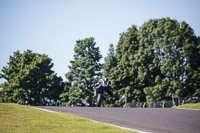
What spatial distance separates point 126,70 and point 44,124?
40791mm

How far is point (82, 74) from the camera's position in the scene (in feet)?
188

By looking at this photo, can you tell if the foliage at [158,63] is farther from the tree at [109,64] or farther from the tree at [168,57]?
the tree at [109,64]

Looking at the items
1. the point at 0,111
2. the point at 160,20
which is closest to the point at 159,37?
the point at 160,20

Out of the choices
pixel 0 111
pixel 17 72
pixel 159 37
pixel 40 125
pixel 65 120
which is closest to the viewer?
pixel 40 125

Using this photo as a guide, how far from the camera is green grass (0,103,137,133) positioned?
9.12 m

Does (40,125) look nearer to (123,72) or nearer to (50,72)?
(123,72)

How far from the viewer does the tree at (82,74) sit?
181ft

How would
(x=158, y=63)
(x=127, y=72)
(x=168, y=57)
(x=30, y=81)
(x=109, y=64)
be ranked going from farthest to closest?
(x=30, y=81), (x=109, y=64), (x=127, y=72), (x=158, y=63), (x=168, y=57)

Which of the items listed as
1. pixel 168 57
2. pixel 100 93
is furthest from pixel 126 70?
pixel 100 93

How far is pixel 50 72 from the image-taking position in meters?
62.1

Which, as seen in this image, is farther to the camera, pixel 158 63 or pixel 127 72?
pixel 127 72

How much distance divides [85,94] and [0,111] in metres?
42.8

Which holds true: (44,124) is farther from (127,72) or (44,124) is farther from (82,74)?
(82,74)

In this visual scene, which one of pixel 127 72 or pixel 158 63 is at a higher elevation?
pixel 158 63
